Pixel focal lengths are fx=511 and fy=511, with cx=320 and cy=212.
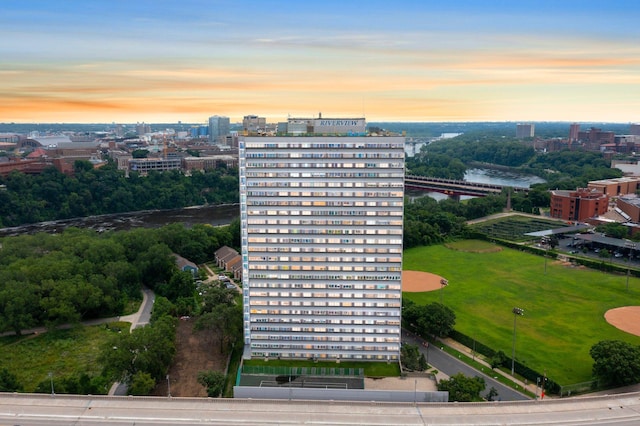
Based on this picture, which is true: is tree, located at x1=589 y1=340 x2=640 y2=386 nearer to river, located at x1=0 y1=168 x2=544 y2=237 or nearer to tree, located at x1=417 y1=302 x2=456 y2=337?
tree, located at x1=417 y1=302 x2=456 y2=337

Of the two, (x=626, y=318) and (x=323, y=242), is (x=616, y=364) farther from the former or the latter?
(x=323, y=242)

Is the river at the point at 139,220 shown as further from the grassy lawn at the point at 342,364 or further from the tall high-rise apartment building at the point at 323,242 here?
the grassy lawn at the point at 342,364

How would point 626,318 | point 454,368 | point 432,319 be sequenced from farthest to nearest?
point 626,318, point 432,319, point 454,368

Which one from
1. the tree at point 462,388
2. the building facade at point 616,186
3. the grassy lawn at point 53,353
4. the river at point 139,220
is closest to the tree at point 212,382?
the grassy lawn at point 53,353

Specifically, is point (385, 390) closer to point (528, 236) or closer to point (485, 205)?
point (528, 236)

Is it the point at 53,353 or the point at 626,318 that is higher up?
the point at 626,318

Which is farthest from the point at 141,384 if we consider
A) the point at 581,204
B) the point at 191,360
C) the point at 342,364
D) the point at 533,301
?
the point at 581,204

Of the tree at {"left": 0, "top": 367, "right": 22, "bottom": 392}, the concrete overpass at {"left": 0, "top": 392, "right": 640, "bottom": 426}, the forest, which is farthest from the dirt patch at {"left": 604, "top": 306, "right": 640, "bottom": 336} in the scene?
the tree at {"left": 0, "top": 367, "right": 22, "bottom": 392}
